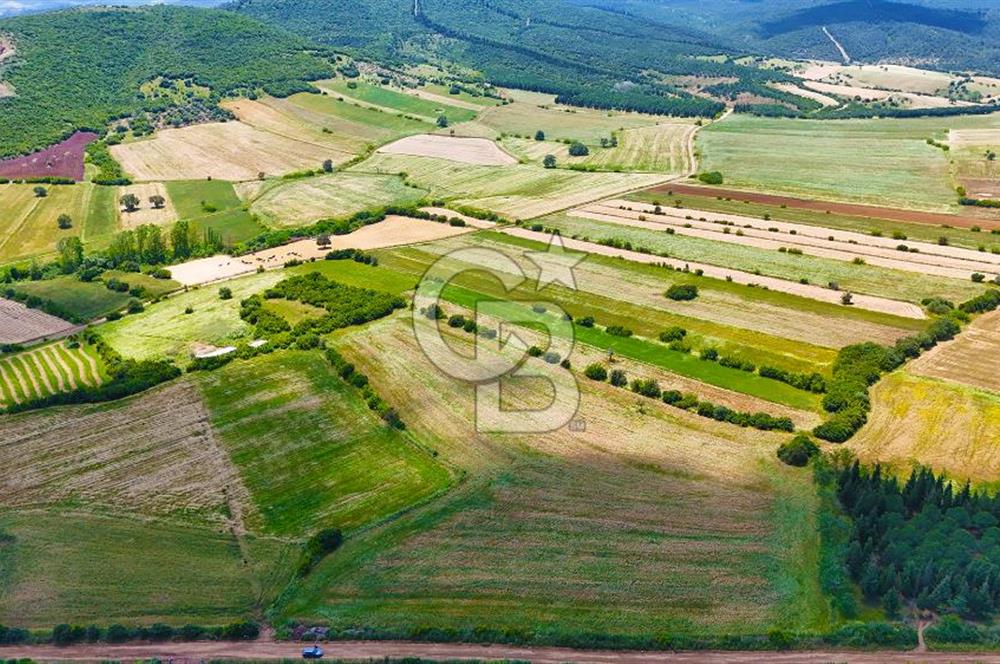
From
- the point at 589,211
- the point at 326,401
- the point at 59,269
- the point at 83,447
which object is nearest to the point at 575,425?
the point at 326,401

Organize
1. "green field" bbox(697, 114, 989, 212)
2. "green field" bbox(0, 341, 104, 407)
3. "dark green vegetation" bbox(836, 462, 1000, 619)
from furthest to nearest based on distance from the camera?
1. "green field" bbox(697, 114, 989, 212)
2. "green field" bbox(0, 341, 104, 407)
3. "dark green vegetation" bbox(836, 462, 1000, 619)

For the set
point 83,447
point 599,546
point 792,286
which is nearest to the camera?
point 599,546

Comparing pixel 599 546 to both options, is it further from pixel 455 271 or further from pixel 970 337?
pixel 455 271

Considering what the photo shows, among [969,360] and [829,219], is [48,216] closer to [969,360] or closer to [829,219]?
[829,219]

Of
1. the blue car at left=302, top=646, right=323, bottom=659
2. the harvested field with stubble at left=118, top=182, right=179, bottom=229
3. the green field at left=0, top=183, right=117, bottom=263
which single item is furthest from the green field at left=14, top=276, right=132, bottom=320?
the blue car at left=302, top=646, right=323, bottom=659

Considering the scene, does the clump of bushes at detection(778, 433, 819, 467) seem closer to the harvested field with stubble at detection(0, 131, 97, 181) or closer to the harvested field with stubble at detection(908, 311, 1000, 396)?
the harvested field with stubble at detection(908, 311, 1000, 396)

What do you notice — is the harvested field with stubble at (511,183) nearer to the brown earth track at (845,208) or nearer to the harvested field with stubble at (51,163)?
the brown earth track at (845,208)
